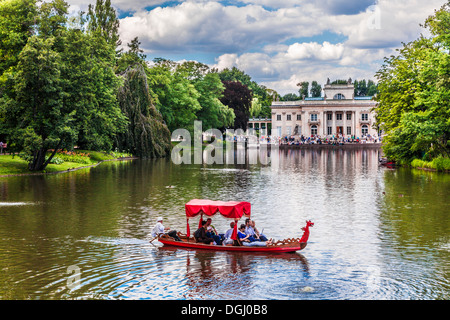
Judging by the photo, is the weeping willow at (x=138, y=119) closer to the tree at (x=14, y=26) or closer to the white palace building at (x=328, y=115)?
the tree at (x=14, y=26)

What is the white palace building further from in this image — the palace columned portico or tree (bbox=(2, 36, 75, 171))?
tree (bbox=(2, 36, 75, 171))

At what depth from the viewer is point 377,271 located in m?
17.2

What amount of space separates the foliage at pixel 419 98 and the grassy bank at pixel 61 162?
35.2m

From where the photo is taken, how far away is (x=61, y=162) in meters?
55.7

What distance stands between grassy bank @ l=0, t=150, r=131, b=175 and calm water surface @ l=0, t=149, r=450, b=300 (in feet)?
26.1

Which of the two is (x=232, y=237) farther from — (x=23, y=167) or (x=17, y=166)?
(x=17, y=166)

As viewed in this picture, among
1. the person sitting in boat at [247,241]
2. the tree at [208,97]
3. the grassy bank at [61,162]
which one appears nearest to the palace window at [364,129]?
the tree at [208,97]

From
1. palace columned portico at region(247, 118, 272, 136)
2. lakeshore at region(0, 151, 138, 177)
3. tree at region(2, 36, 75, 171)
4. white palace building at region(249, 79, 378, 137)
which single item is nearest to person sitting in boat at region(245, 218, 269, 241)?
tree at region(2, 36, 75, 171)

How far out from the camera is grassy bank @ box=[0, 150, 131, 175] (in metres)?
47.7

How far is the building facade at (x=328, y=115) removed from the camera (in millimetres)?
157250

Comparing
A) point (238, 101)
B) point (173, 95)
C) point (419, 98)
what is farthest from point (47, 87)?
point (238, 101)
